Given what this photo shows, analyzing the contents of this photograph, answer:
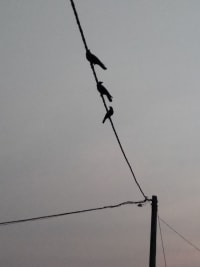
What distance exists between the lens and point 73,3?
4473 millimetres

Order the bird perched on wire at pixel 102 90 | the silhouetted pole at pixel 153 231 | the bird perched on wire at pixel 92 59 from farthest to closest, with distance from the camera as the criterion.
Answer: the silhouetted pole at pixel 153 231, the bird perched on wire at pixel 102 90, the bird perched on wire at pixel 92 59

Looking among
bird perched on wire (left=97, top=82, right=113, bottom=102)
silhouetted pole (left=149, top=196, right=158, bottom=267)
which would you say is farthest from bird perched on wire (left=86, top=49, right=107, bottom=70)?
silhouetted pole (left=149, top=196, right=158, bottom=267)

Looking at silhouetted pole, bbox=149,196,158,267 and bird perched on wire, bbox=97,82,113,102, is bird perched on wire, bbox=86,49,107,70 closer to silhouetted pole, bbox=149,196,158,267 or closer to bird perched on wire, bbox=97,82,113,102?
bird perched on wire, bbox=97,82,113,102

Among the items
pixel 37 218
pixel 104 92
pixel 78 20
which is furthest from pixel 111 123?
pixel 37 218

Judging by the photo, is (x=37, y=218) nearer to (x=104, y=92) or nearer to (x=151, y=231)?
(x=151, y=231)

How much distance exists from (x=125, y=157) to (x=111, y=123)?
8.03ft

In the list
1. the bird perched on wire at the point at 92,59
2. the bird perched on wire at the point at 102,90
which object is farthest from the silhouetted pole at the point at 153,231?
the bird perched on wire at the point at 92,59

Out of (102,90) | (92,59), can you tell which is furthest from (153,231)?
(92,59)

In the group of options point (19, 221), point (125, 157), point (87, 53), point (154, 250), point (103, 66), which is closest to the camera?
point (87, 53)

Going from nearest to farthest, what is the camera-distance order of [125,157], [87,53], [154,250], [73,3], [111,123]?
1. [73,3]
2. [87,53]
3. [111,123]
4. [125,157]
5. [154,250]

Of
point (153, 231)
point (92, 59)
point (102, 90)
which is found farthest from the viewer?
point (153, 231)

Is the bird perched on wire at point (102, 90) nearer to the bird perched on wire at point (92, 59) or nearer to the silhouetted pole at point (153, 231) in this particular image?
the bird perched on wire at point (92, 59)

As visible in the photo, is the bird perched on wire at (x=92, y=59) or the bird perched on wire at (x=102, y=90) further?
the bird perched on wire at (x=102, y=90)

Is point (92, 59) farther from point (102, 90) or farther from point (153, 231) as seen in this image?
point (153, 231)
